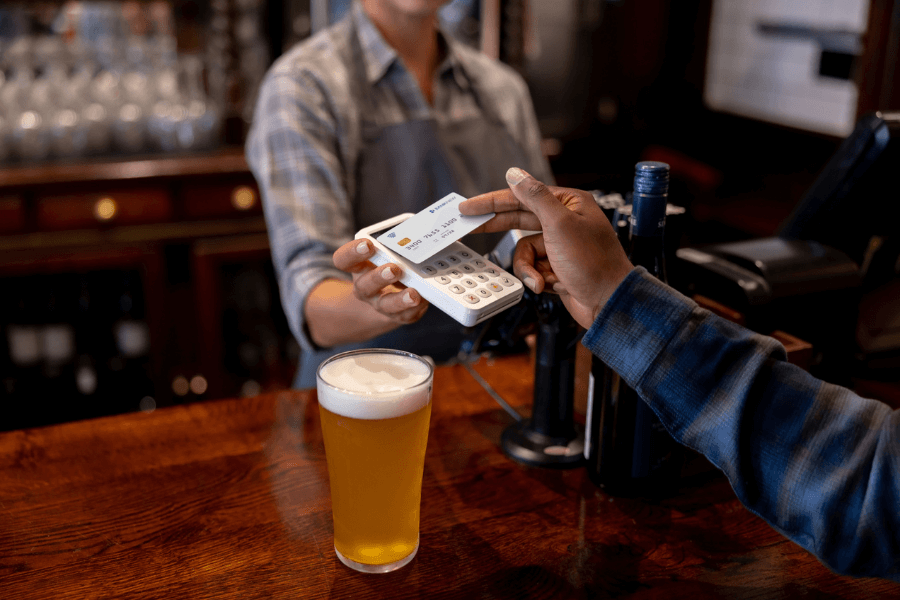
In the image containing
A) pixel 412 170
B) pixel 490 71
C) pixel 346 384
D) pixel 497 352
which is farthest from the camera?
pixel 490 71

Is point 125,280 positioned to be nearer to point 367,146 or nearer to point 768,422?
point 367,146

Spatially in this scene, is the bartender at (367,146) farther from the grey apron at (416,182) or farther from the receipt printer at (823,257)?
the receipt printer at (823,257)

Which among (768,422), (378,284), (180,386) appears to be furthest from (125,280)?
(768,422)

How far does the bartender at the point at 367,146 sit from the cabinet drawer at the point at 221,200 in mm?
939

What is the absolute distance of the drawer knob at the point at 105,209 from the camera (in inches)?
87.6

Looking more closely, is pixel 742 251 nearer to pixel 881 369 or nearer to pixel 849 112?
pixel 881 369

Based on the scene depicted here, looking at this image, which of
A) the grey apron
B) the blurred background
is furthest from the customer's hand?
the blurred background

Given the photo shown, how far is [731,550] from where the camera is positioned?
76 centimetres

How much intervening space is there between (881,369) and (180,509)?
100 centimetres

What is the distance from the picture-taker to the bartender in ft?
4.01

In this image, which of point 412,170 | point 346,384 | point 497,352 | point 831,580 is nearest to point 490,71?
point 412,170

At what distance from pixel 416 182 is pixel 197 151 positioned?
132cm

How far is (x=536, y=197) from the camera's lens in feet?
2.27

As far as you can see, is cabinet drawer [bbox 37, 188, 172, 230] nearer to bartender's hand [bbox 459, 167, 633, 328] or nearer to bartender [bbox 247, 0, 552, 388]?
bartender [bbox 247, 0, 552, 388]
